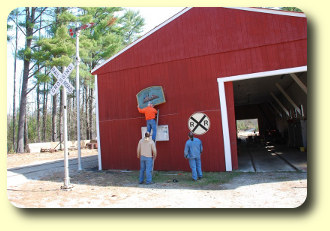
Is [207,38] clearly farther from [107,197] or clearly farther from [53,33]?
[53,33]

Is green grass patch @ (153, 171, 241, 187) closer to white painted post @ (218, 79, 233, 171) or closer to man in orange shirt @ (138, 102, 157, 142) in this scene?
white painted post @ (218, 79, 233, 171)

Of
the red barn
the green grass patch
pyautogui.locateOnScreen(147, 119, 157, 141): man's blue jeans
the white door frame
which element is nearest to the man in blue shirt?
the green grass patch

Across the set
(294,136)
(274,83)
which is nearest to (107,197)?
(274,83)

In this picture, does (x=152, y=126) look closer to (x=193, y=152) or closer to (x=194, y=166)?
(x=193, y=152)

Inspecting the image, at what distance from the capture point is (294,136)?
17875mm

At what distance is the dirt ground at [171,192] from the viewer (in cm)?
625

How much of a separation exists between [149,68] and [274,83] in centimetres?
918

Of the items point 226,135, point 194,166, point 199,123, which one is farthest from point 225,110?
point 194,166

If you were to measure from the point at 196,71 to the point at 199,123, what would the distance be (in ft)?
6.86

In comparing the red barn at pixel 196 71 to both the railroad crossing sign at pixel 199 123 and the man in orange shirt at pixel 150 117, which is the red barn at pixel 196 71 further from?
the man in orange shirt at pixel 150 117

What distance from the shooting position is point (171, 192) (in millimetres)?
7430

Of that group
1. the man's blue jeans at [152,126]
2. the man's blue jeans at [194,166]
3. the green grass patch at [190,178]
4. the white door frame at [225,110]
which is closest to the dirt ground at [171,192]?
the green grass patch at [190,178]

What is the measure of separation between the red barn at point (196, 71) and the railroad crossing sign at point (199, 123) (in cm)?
16

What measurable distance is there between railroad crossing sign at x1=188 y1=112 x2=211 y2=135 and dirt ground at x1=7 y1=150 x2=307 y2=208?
170 cm
